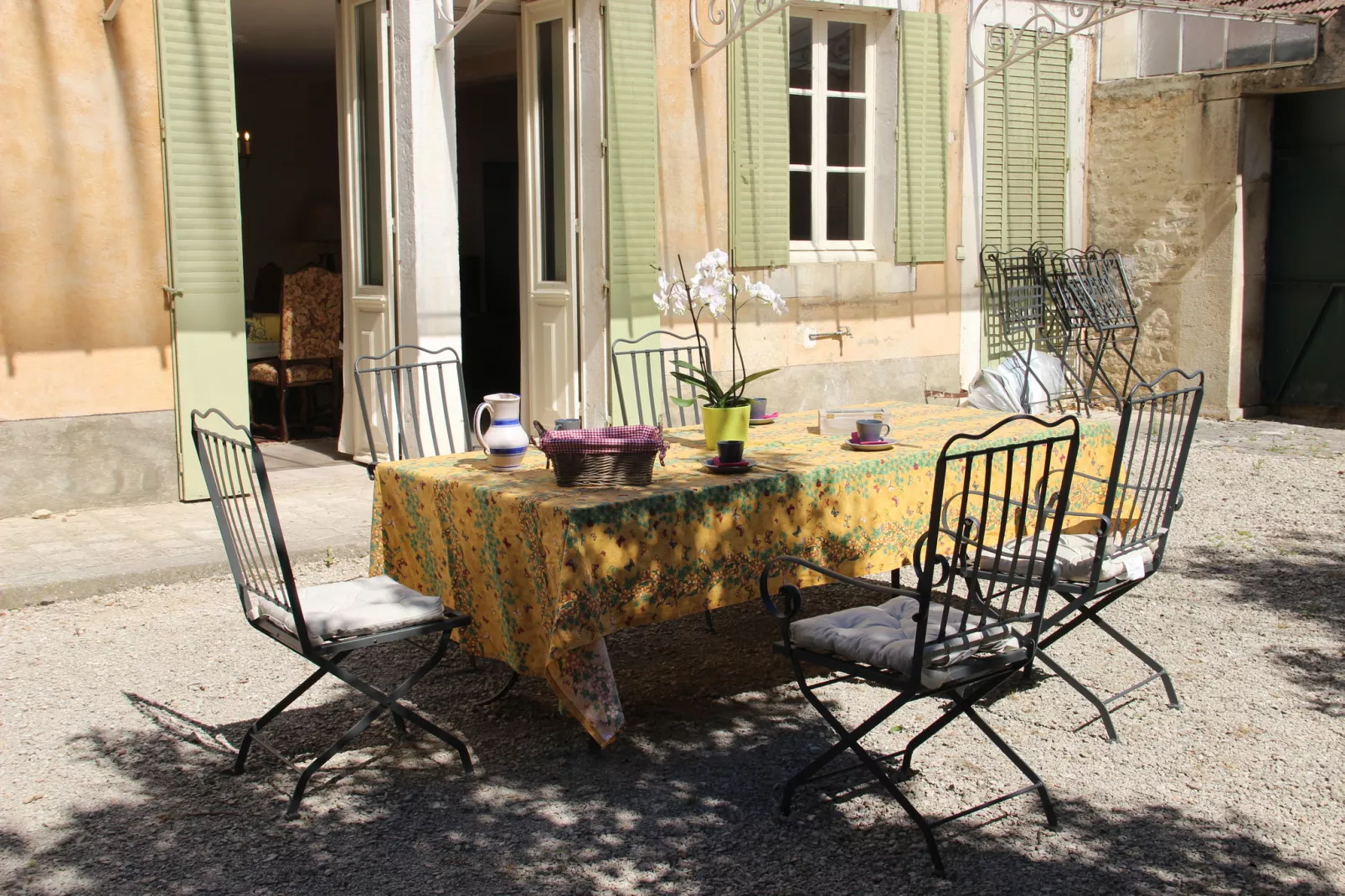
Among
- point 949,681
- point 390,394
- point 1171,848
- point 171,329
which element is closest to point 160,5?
point 171,329

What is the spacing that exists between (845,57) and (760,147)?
111cm

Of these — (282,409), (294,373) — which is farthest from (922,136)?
(282,409)

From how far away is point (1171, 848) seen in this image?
2875 mm

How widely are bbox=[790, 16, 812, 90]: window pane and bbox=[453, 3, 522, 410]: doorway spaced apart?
295 centimetres

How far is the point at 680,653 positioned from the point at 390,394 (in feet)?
10.3

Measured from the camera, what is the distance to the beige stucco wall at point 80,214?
5.80 m

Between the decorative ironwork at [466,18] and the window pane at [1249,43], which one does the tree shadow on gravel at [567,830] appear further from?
the window pane at [1249,43]

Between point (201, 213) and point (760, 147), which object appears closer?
point (201, 213)

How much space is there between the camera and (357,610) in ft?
10.6

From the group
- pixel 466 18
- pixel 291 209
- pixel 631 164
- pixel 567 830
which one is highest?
pixel 466 18

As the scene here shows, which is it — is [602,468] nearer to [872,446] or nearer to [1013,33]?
[872,446]

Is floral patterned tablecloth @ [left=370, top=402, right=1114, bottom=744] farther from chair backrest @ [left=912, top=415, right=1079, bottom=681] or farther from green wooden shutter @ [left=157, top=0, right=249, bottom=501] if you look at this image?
green wooden shutter @ [left=157, top=0, right=249, bottom=501]

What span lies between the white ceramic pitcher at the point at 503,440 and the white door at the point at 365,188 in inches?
132

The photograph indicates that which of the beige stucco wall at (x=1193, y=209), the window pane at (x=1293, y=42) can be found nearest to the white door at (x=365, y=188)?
the beige stucco wall at (x=1193, y=209)
